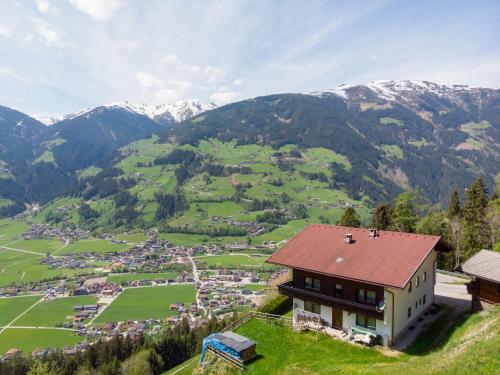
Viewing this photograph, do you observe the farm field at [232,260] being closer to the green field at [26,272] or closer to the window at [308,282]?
the green field at [26,272]

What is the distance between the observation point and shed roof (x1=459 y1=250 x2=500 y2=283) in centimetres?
3129

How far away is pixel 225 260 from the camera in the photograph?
17762 centimetres

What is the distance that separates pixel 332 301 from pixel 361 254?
5.10m

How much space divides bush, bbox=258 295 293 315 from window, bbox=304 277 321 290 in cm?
742

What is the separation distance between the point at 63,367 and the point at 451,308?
243 feet

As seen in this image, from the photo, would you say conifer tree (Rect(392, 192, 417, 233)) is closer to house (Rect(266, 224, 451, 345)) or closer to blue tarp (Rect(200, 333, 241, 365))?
house (Rect(266, 224, 451, 345))

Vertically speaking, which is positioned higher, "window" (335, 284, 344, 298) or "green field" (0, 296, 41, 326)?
"window" (335, 284, 344, 298)

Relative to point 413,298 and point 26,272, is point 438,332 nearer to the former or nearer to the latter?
point 413,298

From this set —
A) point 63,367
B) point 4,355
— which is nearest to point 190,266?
point 4,355

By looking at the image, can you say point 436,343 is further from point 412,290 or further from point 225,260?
point 225,260

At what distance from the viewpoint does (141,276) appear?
165 m

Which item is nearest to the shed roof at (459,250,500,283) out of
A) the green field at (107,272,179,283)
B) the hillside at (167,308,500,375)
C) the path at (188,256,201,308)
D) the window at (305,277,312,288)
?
the hillside at (167,308,500,375)

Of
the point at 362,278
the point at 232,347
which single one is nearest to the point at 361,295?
the point at 362,278

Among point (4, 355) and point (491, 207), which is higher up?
point (491, 207)
